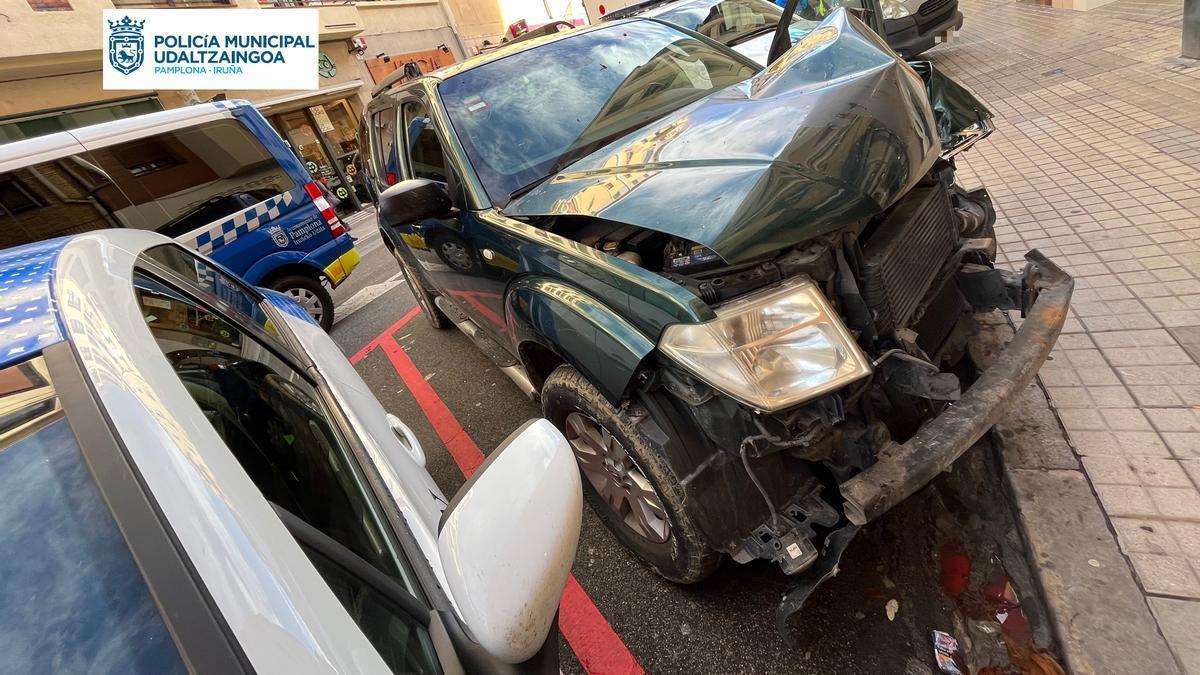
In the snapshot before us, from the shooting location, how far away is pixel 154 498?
0.73 m

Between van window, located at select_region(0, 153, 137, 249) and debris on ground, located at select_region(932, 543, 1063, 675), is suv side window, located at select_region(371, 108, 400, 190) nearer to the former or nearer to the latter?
van window, located at select_region(0, 153, 137, 249)

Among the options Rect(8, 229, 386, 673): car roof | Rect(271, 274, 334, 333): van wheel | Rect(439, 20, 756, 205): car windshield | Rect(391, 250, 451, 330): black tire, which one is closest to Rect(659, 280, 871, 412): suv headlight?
Rect(8, 229, 386, 673): car roof

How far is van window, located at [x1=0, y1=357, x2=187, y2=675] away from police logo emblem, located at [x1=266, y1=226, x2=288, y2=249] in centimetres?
487

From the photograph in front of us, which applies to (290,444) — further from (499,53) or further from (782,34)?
(782,34)

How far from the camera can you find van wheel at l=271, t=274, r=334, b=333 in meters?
5.23

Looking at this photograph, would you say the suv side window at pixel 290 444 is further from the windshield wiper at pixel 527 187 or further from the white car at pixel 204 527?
the windshield wiper at pixel 527 187

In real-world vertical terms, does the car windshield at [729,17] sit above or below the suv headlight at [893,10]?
above

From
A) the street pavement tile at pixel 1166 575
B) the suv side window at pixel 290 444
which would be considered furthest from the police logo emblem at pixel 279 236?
the street pavement tile at pixel 1166 575

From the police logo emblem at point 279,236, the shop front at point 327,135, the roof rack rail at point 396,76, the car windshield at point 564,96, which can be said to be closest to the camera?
the car windshield at point 564,96

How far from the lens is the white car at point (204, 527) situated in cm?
66

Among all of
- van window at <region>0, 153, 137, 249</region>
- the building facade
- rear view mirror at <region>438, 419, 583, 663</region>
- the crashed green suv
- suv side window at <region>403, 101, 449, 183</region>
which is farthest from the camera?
the building facade

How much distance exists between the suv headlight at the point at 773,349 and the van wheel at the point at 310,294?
4.83 metres

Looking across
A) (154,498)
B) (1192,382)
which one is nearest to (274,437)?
(154,498)

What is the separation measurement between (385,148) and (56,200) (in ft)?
10.6
